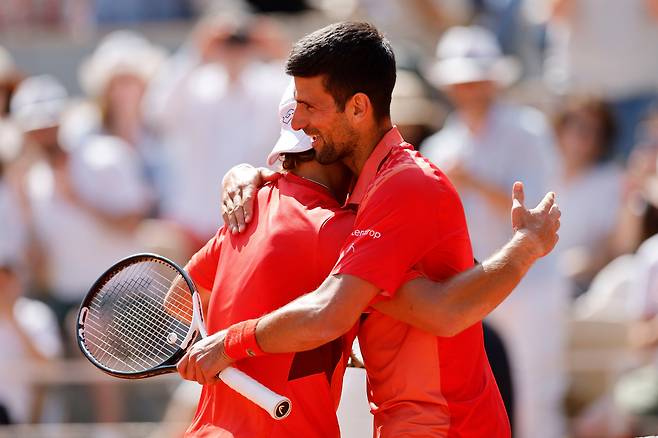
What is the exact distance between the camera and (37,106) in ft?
29.0

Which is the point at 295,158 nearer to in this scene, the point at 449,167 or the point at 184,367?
the point at 184,367

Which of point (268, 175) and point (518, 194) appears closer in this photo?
point (518, 194)

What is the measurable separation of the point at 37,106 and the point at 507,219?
10.5ft

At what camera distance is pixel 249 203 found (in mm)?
3965

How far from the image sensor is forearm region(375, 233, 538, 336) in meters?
3.54

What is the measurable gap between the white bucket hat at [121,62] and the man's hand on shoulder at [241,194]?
488cm

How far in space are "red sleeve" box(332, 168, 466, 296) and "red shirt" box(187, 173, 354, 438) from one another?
0.15 meters

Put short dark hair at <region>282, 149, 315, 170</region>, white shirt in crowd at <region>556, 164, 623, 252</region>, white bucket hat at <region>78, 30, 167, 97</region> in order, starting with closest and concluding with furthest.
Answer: short dark hair at <region>282, 149, 315, 170</region> < white shirt in crowd at <region>556, 164, 623, 252</region> < white bucket hat at <region>78, 30, 167, 97</region>

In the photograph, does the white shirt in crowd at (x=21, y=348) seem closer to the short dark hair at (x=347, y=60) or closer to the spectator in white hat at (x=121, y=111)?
the spectator in white hat at (x=121, y=111)

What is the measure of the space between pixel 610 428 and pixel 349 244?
13.5 ft

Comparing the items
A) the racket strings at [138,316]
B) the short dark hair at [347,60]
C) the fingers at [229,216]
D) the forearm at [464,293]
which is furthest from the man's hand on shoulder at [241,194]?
the forearm at [464,293]

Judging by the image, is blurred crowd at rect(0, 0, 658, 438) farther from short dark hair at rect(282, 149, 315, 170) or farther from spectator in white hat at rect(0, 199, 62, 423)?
short dark hair at rect(282, 149, 315, 170)

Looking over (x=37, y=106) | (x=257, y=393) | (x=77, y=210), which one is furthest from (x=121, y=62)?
(x=257, y=393)

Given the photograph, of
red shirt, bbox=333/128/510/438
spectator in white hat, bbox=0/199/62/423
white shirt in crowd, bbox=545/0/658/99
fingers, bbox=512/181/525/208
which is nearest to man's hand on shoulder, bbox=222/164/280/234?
A: red shirt, bbox=333/128/510/438
